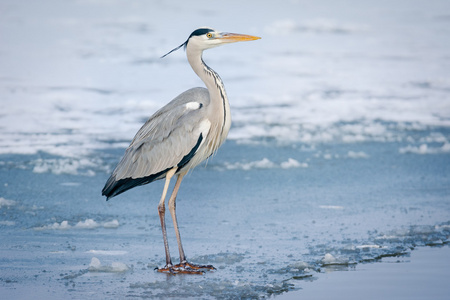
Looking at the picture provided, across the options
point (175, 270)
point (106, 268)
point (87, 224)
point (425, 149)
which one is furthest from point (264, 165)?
point (106, 268)

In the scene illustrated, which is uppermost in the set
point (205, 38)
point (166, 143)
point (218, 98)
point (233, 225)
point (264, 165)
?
point (205, 38)

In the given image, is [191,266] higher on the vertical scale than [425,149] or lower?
lower

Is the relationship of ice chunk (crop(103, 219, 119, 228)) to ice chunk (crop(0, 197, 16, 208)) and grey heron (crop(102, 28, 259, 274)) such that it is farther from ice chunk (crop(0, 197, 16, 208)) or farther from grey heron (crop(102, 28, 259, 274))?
ice chunk (crop(0, 197, 16, 208))

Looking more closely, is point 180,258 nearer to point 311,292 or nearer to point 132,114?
point 311,292

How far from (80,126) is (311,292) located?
702 cm

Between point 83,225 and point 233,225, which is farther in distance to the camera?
point 233,225

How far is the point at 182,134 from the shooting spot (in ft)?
22.2

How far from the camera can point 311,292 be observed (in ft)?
18.7

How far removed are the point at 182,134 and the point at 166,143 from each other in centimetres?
18

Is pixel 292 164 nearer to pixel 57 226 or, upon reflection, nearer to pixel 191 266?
pixel 57 226

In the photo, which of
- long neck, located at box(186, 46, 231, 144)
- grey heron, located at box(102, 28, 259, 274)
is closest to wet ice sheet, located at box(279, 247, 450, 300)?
grey heron, located at box(102, 28, 259, 274)

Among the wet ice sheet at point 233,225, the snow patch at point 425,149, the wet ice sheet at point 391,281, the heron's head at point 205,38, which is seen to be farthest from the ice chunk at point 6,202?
the snow patch at point 425,149

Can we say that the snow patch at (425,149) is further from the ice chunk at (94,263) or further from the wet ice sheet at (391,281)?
the ice chunk at (94,263)

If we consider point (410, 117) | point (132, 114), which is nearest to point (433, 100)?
point (410, 117)
